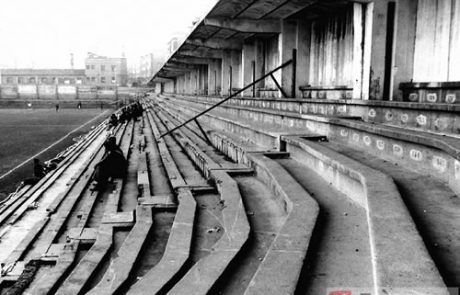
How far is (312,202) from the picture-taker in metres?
3.46

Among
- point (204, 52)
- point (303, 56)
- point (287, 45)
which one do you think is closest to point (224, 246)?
point (303, 56)

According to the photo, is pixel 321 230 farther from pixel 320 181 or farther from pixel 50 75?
pixel 50 75

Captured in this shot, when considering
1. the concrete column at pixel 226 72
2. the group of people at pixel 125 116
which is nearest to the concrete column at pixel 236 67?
the concrete column at pixel 226 72

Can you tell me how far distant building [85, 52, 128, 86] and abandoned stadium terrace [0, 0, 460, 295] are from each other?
91.1 m

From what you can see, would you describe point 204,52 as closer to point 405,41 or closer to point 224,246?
point 405,41

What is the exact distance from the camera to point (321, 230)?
3053 mm

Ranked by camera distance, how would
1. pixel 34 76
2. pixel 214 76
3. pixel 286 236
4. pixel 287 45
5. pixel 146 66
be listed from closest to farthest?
pixel 286 236, pixel 287 45, pixel 214 76, pixel 34 76, pixel 146 66

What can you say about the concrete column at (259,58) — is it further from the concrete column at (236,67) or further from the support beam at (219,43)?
the concrete column at (236,67)

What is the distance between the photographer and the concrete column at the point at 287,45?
955 cm

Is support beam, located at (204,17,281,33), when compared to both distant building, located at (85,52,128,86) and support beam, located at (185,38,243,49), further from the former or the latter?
distant building, located at (85,52,128,86)

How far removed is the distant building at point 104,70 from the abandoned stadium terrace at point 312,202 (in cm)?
9113

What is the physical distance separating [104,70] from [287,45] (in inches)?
3614

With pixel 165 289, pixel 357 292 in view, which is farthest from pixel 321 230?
pixel 165 289

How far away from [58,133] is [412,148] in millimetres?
25435
